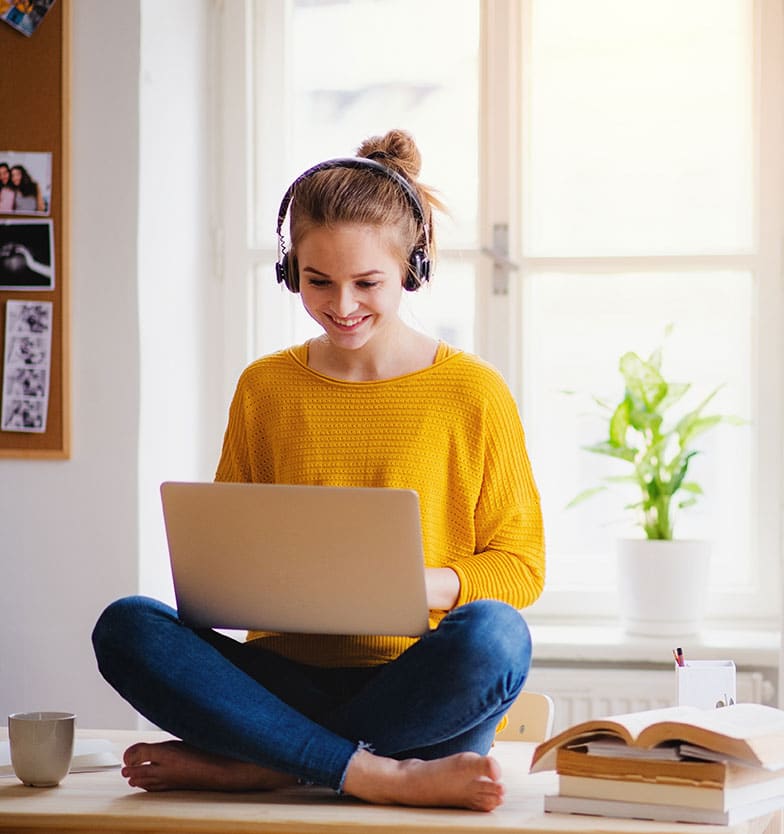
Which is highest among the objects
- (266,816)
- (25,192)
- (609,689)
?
(25,192)

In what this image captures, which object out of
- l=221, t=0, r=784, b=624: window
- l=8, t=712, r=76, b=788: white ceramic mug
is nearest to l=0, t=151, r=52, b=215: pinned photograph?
l=221, t=0, r=784, b=624: window

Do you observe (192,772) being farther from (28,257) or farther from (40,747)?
(28,257)

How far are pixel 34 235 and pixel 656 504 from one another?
1.26 metres

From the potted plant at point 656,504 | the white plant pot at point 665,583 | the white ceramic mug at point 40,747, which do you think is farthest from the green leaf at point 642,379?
the white ceramic mug at point 40,747

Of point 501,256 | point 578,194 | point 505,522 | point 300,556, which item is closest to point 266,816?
point 300,556

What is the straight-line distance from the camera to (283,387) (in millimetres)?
1757

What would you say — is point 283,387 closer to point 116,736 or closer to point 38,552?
point 116,736

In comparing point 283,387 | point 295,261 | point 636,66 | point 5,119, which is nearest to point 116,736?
point 283,387

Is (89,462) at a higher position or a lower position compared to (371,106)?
lower

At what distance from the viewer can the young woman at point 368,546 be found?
1.39 meters

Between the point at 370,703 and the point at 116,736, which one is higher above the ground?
the point at 370,703

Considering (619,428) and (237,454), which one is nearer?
(237,454)

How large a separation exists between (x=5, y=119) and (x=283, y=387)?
1.00 metres

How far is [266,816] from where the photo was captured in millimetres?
1313
